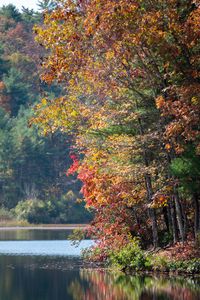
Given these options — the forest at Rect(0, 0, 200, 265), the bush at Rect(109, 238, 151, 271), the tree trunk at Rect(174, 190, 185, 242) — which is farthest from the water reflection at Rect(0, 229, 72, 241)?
the tree trunk at Rect(174, 190, 185, 242)

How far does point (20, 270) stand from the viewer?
111 ft

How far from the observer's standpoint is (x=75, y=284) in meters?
28.2

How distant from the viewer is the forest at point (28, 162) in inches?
3777

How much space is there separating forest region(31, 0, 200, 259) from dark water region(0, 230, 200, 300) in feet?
8.86

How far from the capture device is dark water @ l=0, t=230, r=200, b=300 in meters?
24.6

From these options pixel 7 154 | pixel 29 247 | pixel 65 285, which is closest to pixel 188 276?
pixel 65 285

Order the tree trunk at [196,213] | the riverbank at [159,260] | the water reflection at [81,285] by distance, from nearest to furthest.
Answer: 1. the water reflection at [81,285]
2. the riverbank at [159,260]
3. the tree trunk at [196,213]

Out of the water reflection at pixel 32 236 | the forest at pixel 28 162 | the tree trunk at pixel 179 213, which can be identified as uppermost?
the forest at pixel 28 162

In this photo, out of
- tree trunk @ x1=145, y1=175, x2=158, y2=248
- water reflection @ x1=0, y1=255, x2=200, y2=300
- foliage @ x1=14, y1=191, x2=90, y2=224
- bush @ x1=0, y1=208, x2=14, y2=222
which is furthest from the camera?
bush @ x1=0, y1=208, x2=14, y2=222

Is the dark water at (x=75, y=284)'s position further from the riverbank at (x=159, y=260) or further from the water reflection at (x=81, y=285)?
the riverbank at (x=159, y=260)

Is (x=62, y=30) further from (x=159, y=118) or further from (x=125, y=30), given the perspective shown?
(x=159, y=118)

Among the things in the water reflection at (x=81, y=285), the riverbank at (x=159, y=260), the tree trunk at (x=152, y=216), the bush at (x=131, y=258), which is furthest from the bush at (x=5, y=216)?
the bush at (x=131, y=258)

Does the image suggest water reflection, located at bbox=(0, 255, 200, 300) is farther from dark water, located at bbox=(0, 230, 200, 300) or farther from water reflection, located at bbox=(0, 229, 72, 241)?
water reflection, located at bbox=(0, 229, 72, 241)

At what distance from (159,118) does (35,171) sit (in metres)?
71.8
